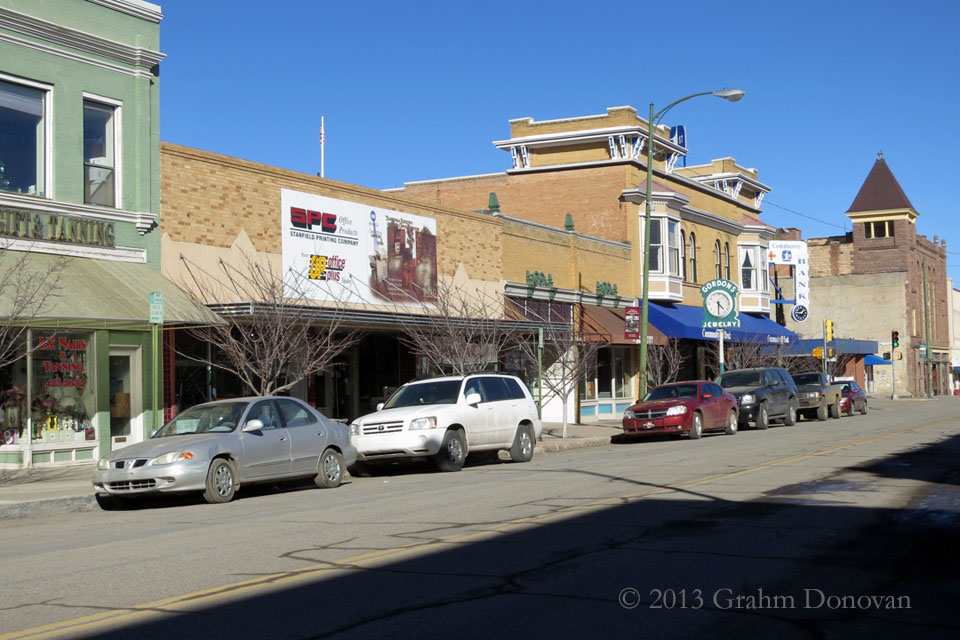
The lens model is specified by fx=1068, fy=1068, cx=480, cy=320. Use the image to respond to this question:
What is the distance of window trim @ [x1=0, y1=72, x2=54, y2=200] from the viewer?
Answer: 19.2 metres

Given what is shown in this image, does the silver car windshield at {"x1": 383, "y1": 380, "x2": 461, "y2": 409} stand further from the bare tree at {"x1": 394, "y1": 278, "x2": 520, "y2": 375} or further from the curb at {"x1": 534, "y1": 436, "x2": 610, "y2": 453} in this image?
the curb at {"x1": 534, "y1": 436, "x2": 610, "y2": 453}

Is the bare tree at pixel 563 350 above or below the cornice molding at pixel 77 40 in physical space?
below

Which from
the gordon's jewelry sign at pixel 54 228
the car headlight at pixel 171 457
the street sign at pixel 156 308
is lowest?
the car headlight at pixel 171 457

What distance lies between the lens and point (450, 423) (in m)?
18.4

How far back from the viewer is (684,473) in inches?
653

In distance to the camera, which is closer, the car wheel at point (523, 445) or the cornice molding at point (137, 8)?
the car wheel at point (523, 445)

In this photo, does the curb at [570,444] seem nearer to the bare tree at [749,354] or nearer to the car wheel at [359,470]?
the car wheel at [359,470]

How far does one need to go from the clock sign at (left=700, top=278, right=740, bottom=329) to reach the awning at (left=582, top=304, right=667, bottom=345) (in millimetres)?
2035

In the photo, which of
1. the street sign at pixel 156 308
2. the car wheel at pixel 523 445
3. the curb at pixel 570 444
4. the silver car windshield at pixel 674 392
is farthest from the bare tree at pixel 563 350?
the street sign at pixel 156 308

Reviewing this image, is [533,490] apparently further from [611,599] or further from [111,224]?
[111,224]

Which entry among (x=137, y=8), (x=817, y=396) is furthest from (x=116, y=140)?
Result: (x=817, y=396)

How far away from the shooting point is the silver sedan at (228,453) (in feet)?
46.2

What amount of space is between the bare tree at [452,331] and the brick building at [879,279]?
56.6 meters

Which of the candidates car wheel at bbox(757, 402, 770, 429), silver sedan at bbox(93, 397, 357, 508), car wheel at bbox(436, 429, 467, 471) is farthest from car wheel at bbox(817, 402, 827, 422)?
silver sedan at bbox(93, 397, 357, 508)
